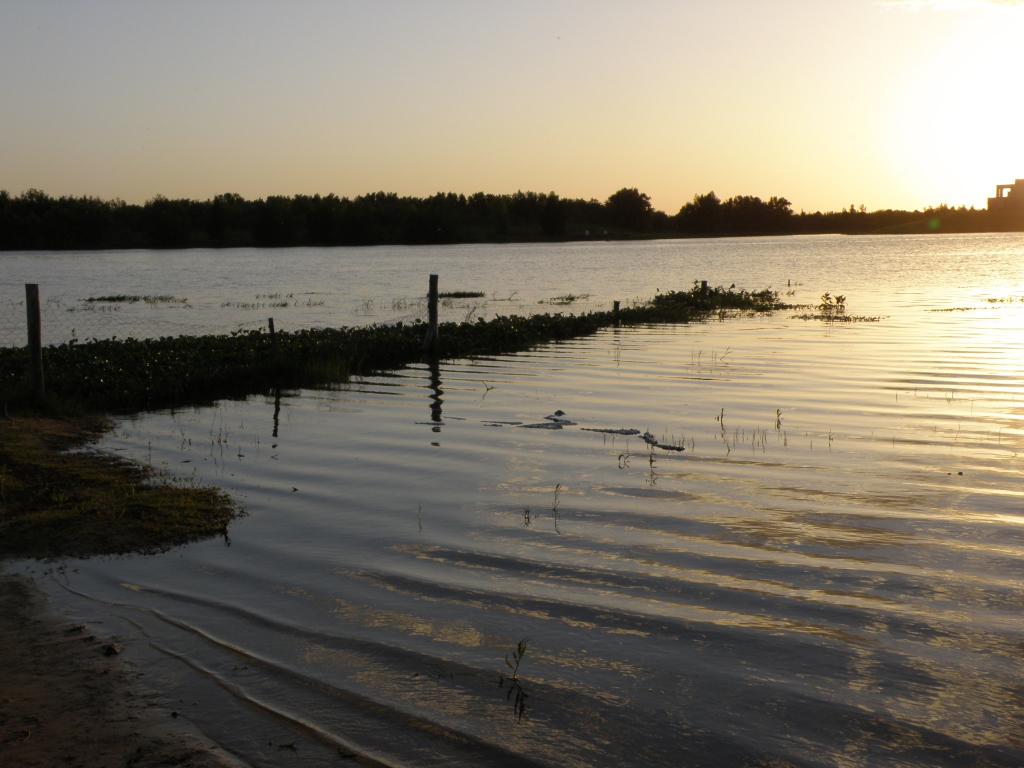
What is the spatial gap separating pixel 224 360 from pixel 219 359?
0.37 feet

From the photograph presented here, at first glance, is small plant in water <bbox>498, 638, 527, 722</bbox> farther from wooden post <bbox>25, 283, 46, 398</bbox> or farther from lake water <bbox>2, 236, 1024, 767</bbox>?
wooden post <bbox>25, 283, 46, 398</bbox>

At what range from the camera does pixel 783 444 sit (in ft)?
47.6

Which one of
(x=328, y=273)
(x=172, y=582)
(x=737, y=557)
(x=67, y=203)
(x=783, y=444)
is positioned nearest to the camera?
(x=172, y=582)

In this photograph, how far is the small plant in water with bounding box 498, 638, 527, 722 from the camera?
6469mm

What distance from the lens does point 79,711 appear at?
6129 mm

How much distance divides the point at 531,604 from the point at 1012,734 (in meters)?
3.77

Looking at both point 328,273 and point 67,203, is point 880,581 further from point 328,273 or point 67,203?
point 67,203

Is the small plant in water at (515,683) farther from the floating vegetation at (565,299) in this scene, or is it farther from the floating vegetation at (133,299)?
the floating vegetation at (133,299)

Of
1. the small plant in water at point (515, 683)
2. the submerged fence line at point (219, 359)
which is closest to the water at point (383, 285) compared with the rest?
the submerged fence line at point (219, 359)

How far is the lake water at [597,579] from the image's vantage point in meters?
6.21

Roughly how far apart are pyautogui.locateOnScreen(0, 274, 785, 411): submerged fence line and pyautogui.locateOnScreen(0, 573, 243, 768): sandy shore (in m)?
10.4

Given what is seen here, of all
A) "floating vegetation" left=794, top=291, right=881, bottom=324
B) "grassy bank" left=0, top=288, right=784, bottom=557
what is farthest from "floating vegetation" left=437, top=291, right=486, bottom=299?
"floating vegetation" left=794, top=291, right=881, bottom=324

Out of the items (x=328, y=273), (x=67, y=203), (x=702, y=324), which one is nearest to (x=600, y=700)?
(x=702, y=324)

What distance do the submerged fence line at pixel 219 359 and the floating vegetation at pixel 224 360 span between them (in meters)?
0.02
